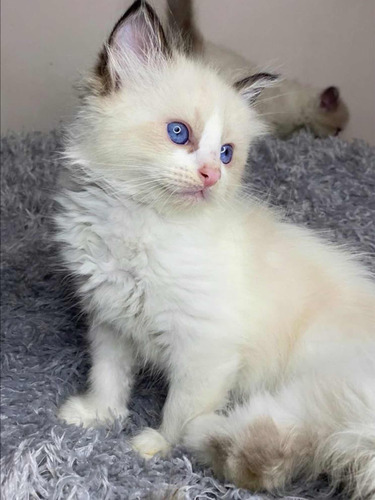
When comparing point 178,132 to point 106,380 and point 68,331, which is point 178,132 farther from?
point 68,331

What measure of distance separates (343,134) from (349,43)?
0.49 m

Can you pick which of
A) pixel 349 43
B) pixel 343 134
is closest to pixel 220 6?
pixel 349 43

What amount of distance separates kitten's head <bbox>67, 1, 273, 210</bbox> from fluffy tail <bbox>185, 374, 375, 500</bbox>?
15.3 inches

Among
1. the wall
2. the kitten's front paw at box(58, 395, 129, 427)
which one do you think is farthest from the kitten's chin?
the wall

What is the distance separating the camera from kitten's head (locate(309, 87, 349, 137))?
2.20 meters

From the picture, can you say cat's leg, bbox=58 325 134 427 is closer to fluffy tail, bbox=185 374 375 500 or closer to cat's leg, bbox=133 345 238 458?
cat's leg, bbox=133 345 238 458

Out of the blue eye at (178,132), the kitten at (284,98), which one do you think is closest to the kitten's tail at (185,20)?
the kitten at (284,98)

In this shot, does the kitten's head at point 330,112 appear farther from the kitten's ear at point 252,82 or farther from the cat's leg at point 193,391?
the cat's leg at point 193,391

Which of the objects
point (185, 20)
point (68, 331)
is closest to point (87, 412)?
point (68, 331)

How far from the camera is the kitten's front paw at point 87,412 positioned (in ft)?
4.31

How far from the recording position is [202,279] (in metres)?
1.18

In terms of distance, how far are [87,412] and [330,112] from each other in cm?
146

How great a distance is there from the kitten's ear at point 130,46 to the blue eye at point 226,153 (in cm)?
21

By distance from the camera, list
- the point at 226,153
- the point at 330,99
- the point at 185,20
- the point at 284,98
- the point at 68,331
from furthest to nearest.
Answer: the point at 284,98
the point at 330,99
the point at 185,20
the point at 68,331
the point at 226,153
